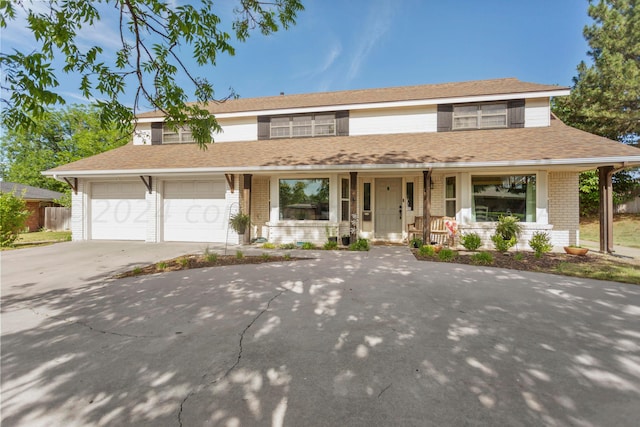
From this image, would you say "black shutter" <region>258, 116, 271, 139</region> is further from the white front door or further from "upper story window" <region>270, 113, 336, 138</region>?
the white front door

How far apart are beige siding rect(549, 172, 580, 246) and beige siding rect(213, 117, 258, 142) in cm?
1134

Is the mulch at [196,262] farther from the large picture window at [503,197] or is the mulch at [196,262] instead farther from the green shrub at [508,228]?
the large picture window at [503,197]

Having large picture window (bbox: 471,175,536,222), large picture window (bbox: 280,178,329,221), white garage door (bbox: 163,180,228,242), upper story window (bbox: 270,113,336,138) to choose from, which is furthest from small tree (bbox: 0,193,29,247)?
large picture window (bbox: 471,175,536,222)

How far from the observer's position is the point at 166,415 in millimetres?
1936

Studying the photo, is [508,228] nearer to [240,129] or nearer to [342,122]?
[342,122]

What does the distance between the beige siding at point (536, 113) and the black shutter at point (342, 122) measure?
6.49 meters

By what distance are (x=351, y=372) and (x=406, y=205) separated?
8.67 m

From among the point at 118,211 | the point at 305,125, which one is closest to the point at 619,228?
the point at 305,125

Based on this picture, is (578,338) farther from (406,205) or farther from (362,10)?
(362,10)

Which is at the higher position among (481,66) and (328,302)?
(481,66)

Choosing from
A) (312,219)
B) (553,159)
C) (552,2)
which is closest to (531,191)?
(553,159)

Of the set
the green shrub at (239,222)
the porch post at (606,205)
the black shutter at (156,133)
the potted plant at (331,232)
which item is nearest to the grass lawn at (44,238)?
the black shutter at (156,133)

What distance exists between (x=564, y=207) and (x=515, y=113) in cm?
369

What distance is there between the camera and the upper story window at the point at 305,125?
11.4m
